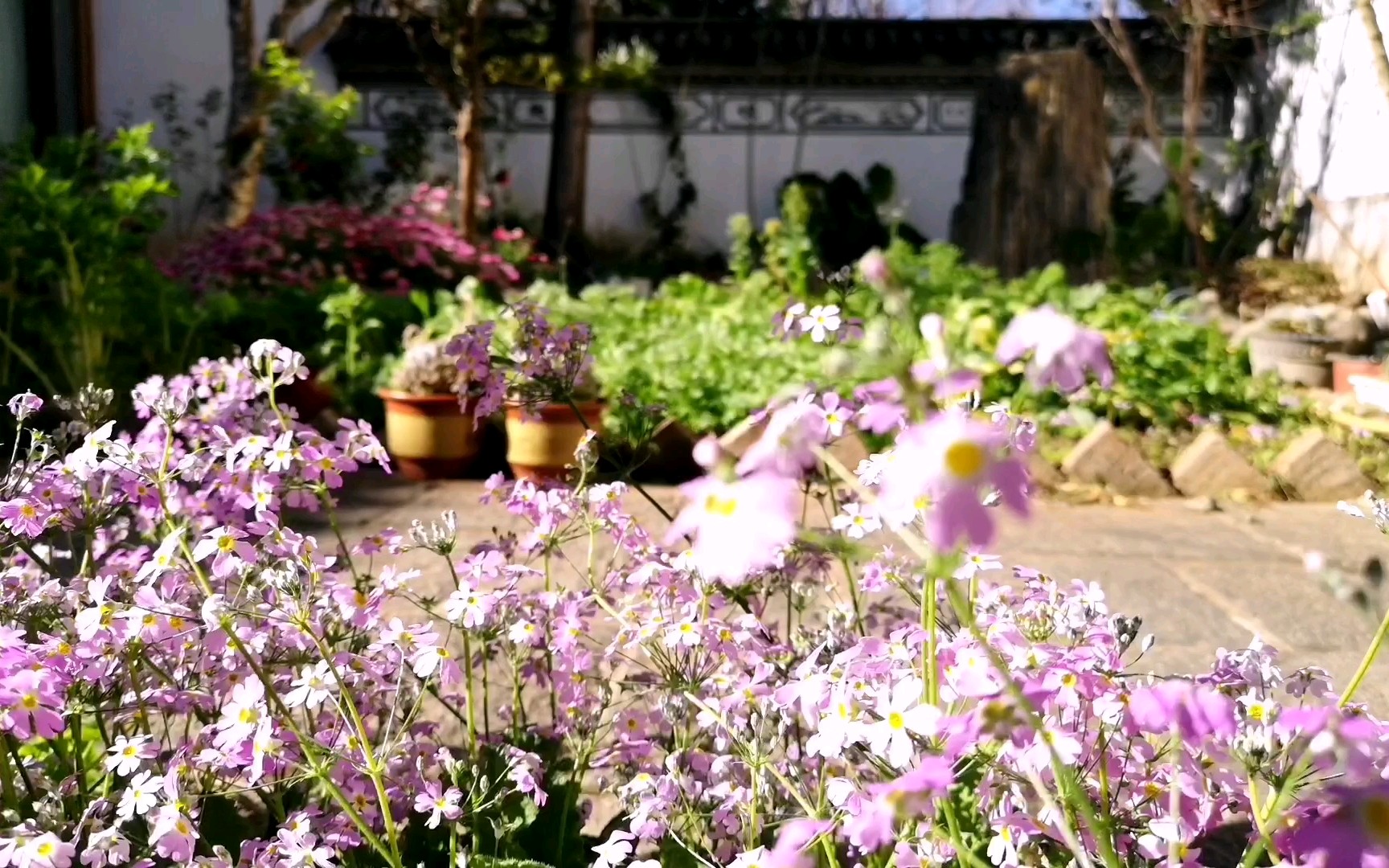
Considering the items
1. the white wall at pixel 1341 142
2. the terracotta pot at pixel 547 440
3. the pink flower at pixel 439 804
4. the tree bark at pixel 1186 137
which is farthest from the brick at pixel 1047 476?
the tree bark at pixel 1186 137

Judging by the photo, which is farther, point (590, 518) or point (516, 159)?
point (516, 159)

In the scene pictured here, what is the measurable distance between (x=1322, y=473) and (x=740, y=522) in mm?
3523

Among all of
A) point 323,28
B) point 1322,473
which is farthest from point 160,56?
point 1322,473

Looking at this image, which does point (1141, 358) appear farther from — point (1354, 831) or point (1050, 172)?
point (1354, 831)

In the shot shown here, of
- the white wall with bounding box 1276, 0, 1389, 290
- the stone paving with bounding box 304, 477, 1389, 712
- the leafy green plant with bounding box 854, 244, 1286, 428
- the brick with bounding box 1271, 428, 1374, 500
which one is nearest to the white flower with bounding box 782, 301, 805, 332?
the stone paving with bounding box 304, 477, 1389, 712

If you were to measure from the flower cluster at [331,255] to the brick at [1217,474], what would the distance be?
3.79 meters

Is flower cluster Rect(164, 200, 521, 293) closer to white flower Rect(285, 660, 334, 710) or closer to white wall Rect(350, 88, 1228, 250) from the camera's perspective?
white wall Rect(350, 88, 1228, 250)

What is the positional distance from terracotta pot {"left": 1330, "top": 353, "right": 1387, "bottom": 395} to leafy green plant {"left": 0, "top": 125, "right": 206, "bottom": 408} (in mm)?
4144

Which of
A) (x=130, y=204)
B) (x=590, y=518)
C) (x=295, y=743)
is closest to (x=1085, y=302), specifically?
(x=130, y=204)

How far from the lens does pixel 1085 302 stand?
Result: 4820mm

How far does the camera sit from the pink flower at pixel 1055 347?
21.2 inches

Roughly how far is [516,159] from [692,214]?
1.39m

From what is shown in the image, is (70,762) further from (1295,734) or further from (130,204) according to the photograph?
(130,204)

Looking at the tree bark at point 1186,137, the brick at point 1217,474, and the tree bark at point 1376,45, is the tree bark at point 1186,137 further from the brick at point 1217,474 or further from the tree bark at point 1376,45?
the tree bark at point 1376,45
